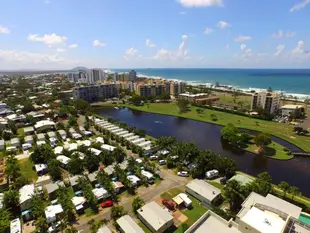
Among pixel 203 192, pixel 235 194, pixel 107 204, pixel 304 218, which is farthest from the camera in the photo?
pixel 203 192

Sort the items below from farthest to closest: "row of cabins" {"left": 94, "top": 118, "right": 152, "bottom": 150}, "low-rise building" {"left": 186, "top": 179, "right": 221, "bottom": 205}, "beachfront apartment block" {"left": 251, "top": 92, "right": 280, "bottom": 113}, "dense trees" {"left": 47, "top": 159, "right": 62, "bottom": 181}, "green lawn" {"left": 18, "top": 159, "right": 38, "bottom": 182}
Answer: "beachfront apartment block" {"left": 251, "top": 92, "right": 280, "bottom": 113}
"row of cabins" {"left": 94, "top": 118, "right": 152, "bottom": 150}
"green lawn" {"left": 18, "top": 159, "right": 38, "bottom": 182}
"dense trees" {"left": 47, "top": 159, "right": 62, "bottom": 181}
"low-rise building" {"left": 186, "top": 179, "right": 221, "bottom": 205}

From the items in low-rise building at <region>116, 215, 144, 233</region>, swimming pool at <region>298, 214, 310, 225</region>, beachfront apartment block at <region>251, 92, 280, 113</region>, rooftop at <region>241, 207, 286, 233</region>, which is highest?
beachfront apartment block at <region>251, 92, 280, 113</region>

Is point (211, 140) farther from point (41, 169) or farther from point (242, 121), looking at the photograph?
point (41, 169)

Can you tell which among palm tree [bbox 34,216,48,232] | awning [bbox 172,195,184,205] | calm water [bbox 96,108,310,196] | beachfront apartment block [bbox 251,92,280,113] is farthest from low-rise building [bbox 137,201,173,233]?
beachfront apartment block [bbox 251,92,280,113]

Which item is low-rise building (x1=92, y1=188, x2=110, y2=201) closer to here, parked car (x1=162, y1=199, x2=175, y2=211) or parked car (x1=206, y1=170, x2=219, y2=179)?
parked car (x1=162, y1=199, x2=175, y2=211)

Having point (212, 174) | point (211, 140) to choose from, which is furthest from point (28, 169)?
point (211, 140)

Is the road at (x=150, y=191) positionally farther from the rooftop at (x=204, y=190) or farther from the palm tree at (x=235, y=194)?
the palm tree at (x=235, y=194)

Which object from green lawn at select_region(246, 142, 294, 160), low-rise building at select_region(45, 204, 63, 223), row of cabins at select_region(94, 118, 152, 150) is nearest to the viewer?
low-rise building at select_region(45, 204, 63, 223)
